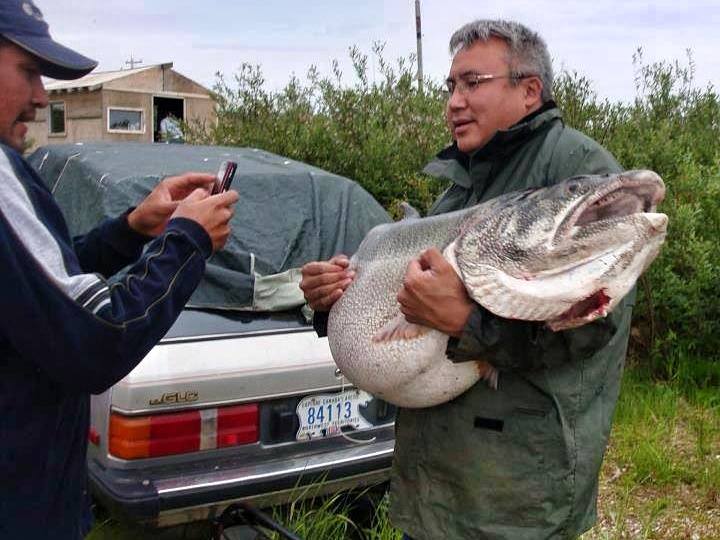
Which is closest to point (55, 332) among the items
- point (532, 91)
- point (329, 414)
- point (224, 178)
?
point (224, 178)

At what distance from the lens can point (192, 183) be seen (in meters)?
2.45

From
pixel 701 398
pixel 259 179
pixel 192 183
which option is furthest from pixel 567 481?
pixel 701 398

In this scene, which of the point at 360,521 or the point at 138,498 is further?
the point at 360,521

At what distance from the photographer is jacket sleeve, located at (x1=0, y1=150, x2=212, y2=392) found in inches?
66.0

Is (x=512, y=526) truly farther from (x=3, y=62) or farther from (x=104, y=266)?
(x=3, y=62)

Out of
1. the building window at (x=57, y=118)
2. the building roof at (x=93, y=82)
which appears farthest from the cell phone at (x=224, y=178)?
the building window at (x=57, y=118)

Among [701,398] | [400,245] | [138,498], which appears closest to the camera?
[400,245]

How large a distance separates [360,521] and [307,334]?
1047 millimetres

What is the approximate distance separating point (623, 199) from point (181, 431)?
220cm

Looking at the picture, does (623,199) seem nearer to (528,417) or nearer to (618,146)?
(528,417)

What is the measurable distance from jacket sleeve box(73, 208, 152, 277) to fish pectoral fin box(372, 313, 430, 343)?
0.83 m

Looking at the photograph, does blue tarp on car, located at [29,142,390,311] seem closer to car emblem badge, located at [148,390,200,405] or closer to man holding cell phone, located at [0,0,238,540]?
car emblem badge, located at [148,390,200,405]

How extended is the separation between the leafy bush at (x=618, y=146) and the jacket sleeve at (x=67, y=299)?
478 centimetres

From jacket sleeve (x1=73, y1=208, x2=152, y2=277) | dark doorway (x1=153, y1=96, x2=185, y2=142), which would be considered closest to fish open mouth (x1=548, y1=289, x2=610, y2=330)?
jacket sleeve (x1=73, y1=208, x2=152, y2=277)
